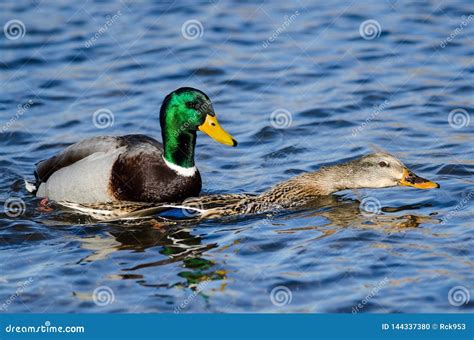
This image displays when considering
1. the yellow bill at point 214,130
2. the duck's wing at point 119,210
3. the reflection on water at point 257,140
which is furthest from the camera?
the yellow bill at point 214,130

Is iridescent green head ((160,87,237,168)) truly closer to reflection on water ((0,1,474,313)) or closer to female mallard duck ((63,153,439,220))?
female mallard duck ((63,153,439,220))

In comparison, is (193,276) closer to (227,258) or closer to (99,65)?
(227,258)

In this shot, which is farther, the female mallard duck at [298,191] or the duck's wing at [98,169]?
the duck's wing at [98,169]

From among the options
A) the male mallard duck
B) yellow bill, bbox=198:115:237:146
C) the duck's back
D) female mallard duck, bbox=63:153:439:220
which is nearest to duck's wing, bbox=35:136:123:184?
the duck's back

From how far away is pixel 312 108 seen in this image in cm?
1272

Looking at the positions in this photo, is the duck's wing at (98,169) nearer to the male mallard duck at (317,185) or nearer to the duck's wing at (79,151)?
the duck's wing at (79,151)

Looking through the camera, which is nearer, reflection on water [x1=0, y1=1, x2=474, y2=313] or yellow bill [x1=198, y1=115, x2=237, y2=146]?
reflection on water [x1=0, y1=1, x2=474, y2=313]

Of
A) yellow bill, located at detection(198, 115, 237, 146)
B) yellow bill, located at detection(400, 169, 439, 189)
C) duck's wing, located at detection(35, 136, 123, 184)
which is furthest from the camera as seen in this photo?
duck's wing, located at detection(35, 136, 123, 184)

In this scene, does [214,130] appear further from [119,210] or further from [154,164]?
[119,210]

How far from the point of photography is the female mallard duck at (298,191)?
9.65 metres

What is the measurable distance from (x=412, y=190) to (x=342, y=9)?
20.1ft

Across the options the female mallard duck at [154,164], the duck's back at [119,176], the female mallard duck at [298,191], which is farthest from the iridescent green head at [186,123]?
the female mallard duck at [298,191]

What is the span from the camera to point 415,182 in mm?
9586

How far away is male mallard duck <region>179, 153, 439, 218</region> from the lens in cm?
964
